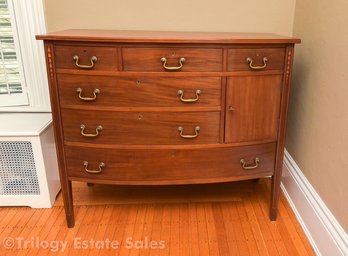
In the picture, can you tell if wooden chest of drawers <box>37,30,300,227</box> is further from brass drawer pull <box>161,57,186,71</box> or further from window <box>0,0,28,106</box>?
window <box>0,0,28,106</box>

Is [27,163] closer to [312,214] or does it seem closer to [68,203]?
[68,203]

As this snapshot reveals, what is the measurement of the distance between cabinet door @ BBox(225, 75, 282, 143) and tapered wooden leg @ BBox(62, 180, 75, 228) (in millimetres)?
843

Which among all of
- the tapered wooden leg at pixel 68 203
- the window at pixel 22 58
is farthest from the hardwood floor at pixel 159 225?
the window at pixel 22 58

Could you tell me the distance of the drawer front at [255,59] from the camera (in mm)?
1351

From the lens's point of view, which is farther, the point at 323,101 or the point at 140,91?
the point at 323,101

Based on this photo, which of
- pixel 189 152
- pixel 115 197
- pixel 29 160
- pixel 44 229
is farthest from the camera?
pixel 115 197

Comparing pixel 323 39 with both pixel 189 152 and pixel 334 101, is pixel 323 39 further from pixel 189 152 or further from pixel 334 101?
pixel 189 152

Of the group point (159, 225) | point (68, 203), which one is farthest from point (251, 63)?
point (68, 203)

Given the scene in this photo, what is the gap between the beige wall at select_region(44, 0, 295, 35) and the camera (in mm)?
1804

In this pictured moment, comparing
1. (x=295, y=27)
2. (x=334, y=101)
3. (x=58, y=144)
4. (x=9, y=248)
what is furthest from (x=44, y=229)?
(x=295, y=27)

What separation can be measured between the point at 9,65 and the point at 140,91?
1086 mm

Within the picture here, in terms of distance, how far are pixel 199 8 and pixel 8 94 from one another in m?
1.34

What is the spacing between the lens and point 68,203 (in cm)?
160

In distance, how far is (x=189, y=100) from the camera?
137 cm
